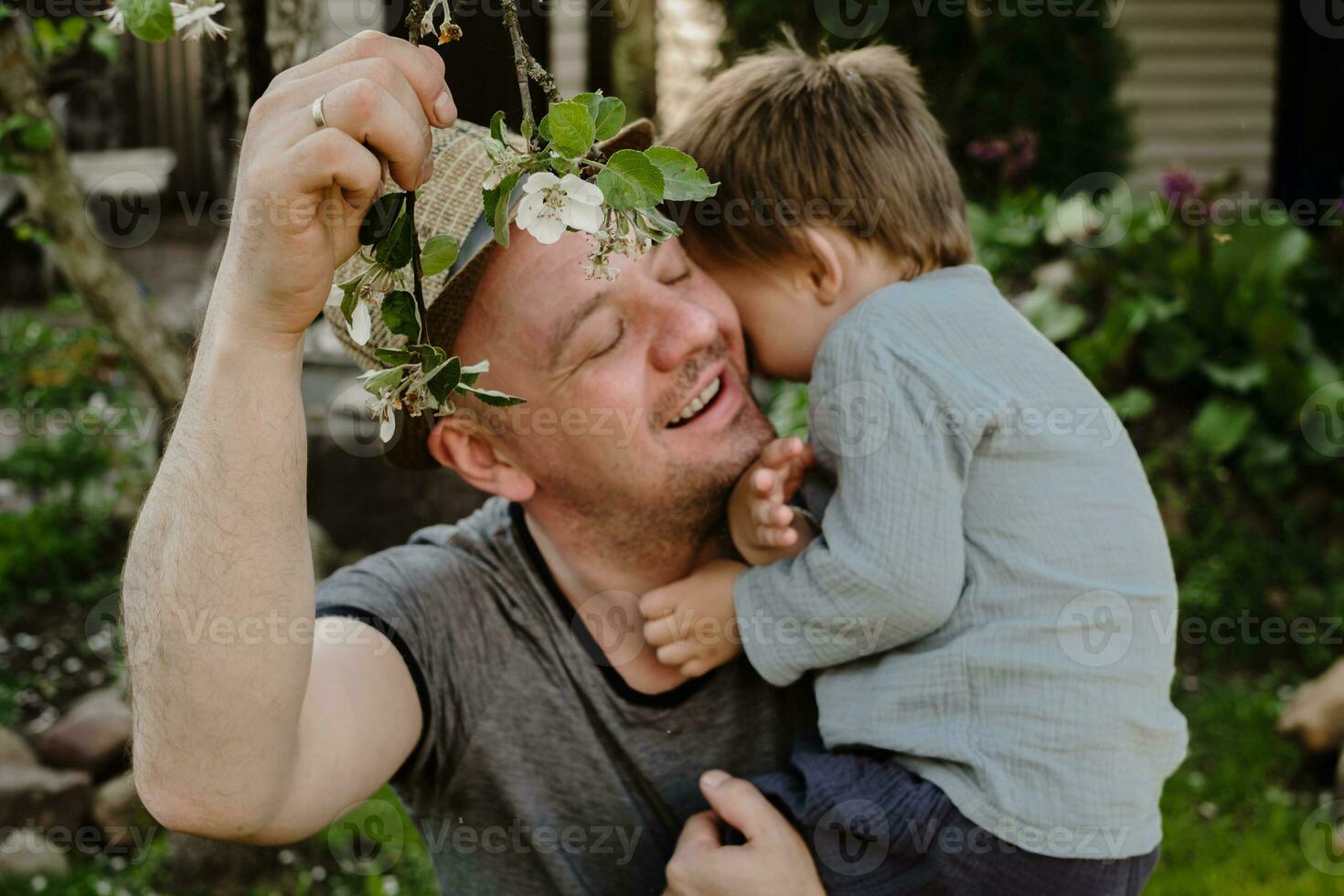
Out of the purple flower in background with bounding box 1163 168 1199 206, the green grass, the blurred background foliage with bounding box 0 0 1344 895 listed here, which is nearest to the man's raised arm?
the blurred background foliage with bounding box 0 0 1344 895

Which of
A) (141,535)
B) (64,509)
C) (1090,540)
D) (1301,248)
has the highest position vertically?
(141,535)

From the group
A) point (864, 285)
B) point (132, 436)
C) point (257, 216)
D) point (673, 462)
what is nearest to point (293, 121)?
point (257, 216)

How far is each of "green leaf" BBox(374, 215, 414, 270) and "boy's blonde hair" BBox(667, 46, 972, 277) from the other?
1.01 metres

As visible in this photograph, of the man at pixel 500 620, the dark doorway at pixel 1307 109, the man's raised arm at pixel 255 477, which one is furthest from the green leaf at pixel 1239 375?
the man's raised arm at pixel 255 477

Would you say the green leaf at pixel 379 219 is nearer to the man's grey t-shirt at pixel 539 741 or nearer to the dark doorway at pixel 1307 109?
the man's grey t-shirt at pixel 539 741

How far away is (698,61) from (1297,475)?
622 centimetres

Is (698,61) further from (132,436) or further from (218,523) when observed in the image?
(218,523)

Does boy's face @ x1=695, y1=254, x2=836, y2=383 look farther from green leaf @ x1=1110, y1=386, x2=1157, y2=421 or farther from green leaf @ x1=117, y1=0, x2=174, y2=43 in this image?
green leaf @ x1=1110, y1=386, x2=1157, y2=421

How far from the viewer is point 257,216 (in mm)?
1362

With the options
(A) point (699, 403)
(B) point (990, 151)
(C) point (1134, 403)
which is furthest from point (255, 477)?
(B) point (990, 151)

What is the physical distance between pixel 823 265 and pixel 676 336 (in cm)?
33

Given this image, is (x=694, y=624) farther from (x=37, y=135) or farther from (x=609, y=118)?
(x=37, y=135)

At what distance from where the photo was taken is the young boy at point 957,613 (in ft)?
5.93

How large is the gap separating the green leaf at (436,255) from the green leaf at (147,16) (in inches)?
14.1
